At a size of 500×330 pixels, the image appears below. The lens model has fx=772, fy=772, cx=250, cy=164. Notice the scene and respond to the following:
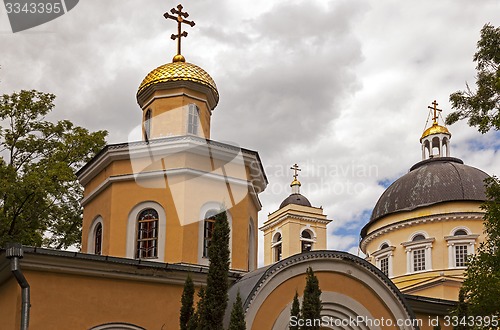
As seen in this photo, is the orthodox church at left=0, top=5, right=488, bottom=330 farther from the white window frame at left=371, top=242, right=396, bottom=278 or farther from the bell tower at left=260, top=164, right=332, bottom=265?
the bell tower at left=260, top=164, right=332, bottom=265

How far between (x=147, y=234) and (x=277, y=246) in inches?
1319

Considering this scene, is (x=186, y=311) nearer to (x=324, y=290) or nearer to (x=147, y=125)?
(x=324, y=290)

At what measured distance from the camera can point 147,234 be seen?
1873 cm

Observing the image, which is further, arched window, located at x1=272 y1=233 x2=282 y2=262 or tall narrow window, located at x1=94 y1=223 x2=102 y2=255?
arched window, located at x1=272 y1=233 x2=282 y2=262

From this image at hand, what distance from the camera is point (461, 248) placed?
32.6 metres

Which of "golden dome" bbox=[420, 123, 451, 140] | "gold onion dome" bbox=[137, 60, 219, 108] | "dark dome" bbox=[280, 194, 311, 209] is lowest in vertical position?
"gold onion dome" bbox=[137, 60, 219, 108]

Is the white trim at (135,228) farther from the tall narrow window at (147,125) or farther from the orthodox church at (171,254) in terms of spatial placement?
the tall narrow window at (147,125)

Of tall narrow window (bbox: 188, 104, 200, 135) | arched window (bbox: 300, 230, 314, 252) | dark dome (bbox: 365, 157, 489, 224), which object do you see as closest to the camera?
tall narrow window (bbox: 188, 104, 200, 135)

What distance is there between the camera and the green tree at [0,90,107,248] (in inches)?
942

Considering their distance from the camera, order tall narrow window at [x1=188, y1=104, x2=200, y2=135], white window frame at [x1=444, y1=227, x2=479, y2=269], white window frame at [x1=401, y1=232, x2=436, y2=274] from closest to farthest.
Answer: tall narrow window at [x1=188, y1=104, x2=200, y2=135], white window frame at [x1=444, y1=227, x2=479, y2=269], white window frame at [x1=401, y1=232, x2=436, y2=274]

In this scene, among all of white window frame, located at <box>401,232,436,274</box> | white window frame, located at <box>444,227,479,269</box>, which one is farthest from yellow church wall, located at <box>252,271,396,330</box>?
white window frame, located at <box>401,232,436,274</box>

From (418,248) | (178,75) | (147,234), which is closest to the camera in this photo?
(147,234)

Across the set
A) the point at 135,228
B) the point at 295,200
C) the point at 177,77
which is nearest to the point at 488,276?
the point at 135,228

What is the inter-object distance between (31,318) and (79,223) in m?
11.3
